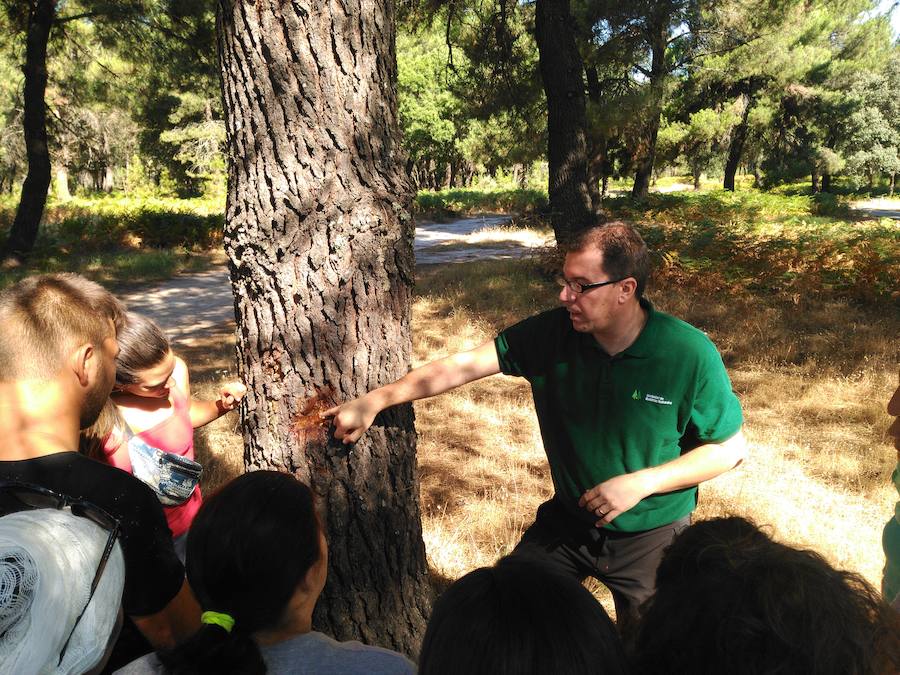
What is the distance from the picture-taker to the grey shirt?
1.40 meters

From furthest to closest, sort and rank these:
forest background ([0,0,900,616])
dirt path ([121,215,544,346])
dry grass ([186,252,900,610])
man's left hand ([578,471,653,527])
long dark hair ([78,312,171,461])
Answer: dirt path ([121,215,544,346]) → forest background ([0,0,900,616]) → dry grass ([186,252,900,610]) → long dark hair ([78,312,171,461]) → man's left hand ([578,471,653,527])

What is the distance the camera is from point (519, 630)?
1.09 meters

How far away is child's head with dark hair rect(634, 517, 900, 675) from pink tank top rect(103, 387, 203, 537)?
5.68 ft

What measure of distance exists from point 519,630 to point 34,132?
15.9 meters

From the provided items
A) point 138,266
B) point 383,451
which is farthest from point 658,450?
point 138,266

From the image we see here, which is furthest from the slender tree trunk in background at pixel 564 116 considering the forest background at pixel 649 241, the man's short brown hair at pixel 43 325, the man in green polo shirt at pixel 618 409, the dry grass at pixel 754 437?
the man's short brown hair at pixel 43 325

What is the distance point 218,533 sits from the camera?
142 cm

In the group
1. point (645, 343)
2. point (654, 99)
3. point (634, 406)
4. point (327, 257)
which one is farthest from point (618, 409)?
point (654, 99)

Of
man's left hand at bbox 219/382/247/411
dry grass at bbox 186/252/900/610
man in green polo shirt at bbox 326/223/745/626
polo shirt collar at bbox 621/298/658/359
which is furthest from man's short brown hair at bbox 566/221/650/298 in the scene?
dry grass at bbox 186/252/900/610

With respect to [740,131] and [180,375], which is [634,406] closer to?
[180,375]

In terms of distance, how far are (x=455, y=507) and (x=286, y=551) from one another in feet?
9.46

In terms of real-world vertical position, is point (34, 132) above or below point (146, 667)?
above

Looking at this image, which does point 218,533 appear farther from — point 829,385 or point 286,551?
point 829,385

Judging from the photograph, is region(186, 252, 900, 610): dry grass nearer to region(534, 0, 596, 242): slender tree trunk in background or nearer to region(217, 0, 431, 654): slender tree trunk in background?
region(217, 0, 431, 654): slender tree trunk in background
